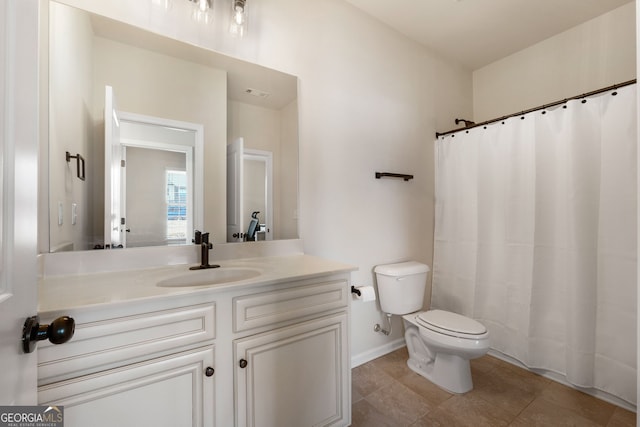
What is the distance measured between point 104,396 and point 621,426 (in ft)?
Answer: 7.92

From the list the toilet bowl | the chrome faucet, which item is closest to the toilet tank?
the toilet bowl

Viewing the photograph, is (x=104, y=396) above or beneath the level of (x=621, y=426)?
above

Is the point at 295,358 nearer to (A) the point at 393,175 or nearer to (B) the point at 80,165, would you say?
(B) the point at 80,165

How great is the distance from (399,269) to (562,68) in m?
2.18

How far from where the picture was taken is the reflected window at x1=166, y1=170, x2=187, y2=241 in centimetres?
138

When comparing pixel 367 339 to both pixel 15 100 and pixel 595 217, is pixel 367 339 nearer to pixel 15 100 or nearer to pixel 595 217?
pixel 595 217

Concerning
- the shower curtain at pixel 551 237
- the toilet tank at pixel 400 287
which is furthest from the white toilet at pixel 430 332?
the shower curtain at pixel 551 237

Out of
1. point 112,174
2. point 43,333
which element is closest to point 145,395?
point 43,333

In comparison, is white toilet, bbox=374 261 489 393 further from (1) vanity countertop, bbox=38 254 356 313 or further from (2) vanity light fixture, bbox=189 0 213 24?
(2) vanity light fixture, bbox=189 0 213 24

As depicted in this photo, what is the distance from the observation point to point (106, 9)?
1218 mm

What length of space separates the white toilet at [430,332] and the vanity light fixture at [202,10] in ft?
6.33

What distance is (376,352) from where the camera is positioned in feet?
6.98

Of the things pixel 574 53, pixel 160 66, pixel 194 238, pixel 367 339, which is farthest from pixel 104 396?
pixel 574 53

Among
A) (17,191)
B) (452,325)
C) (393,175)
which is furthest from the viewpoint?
(393,175)
